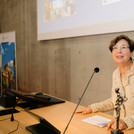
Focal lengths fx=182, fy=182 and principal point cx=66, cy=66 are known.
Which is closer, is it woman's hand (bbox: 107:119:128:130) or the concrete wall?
woman's hand (bbox: 107:119:128:130)

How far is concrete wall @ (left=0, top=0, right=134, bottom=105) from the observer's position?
2238 mm

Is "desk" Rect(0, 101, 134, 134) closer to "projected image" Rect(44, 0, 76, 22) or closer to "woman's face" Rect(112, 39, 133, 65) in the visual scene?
"woman's face" Rect(112, 39, 133, 65)

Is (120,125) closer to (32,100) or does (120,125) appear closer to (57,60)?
(32,100)

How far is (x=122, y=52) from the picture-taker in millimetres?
1405

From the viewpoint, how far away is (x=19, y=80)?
12.8 feet

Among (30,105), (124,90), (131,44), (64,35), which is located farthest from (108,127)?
(64,35)

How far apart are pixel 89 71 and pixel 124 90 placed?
40.0 inches

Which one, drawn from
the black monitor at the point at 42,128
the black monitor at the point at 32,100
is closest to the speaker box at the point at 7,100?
the black monitor at the point at 32,100

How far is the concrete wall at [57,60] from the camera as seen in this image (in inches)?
88.1

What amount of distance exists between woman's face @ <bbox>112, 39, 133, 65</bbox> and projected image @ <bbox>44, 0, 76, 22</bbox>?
120 centimetres

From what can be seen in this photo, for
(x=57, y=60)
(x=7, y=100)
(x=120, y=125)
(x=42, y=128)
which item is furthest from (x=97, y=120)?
(x=57, y=60)

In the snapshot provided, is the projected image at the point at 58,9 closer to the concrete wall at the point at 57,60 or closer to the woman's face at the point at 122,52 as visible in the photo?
the concrete wall at the point at 57,60

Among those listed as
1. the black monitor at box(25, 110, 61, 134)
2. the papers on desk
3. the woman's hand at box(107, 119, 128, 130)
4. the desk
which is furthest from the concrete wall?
the black monitor at box(25, 110, 61, 134)

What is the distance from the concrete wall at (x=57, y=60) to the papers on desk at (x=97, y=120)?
0.79 m
